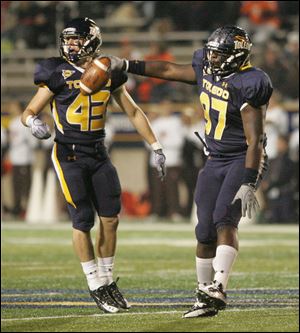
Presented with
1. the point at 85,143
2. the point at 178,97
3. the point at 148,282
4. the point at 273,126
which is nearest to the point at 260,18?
the point at 178,97

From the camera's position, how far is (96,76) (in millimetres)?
6621

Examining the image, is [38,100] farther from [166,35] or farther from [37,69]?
[166,35]

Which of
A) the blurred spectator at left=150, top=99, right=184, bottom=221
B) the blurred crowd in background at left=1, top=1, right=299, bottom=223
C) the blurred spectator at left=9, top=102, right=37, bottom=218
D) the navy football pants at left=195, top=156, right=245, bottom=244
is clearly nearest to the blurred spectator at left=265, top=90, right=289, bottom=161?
the blurred crowd in background at left=1, top=1, right=299, bottom=223

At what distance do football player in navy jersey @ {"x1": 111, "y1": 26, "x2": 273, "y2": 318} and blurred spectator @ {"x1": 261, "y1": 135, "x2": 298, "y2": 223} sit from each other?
8324 mm

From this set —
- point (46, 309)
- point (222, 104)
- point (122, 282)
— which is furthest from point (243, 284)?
point (222, 104)

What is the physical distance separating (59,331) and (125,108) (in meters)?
1.64

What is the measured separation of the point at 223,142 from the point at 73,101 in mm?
1000

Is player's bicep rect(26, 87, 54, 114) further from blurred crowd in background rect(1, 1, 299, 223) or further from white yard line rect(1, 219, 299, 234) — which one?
blurred crowd in background rect(1, 1, 299, 223)

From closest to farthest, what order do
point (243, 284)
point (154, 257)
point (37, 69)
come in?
point (37, 69), point (243, 284), point (154, 257)

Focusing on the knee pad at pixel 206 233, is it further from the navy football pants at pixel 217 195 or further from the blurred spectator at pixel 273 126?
the blurred spectator at pixel 273 126

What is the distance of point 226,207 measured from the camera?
6.70 meters

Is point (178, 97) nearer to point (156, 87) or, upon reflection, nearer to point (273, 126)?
point (156, 87)

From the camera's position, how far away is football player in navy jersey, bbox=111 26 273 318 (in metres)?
6.62

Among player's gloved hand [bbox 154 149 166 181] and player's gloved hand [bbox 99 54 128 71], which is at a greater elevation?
player's gloved hand [bbox 99 54 128 71]
